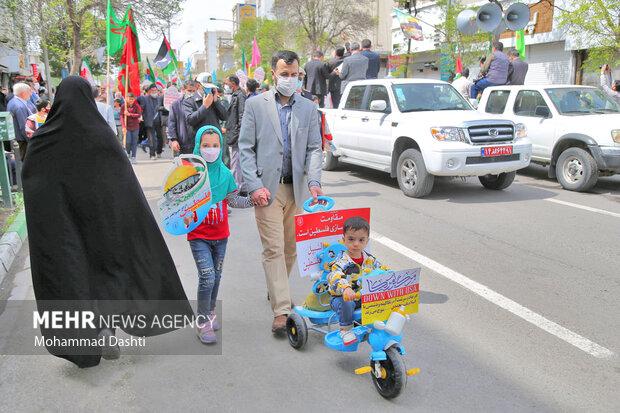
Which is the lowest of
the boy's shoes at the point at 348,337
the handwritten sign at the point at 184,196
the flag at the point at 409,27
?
the boy's shoes at the point at 348,337

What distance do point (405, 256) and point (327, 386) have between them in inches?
112

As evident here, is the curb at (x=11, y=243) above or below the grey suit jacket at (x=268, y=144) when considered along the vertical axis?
below

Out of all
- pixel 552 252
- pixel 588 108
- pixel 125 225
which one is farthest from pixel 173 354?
pixel 588 108

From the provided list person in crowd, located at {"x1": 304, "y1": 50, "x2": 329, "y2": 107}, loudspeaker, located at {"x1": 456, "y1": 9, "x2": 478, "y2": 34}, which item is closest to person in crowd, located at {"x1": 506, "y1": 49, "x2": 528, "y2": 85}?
loudspeaker, located at {"x1": 456, "y1": 9, "x2": 478, "y2": 34}

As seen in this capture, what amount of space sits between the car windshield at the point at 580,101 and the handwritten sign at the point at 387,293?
27.2ft

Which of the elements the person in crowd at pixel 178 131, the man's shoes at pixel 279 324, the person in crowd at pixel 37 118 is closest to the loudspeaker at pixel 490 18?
the person in crowd at pixel 178 131

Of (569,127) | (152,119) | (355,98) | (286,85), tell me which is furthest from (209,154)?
(152,119)

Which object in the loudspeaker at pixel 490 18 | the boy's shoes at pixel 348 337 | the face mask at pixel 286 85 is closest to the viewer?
the boy's shoes at pixel 348 337

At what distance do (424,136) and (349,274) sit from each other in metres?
5.60

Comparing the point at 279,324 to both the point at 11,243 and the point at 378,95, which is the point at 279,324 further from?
the point at 378,95

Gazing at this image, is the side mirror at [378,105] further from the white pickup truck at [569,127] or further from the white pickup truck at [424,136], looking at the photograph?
the white pickup truck at [569,127]

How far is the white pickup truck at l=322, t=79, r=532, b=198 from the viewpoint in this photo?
8508 mm

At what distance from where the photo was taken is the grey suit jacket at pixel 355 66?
12164 mm

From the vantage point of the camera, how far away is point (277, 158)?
4.09m
